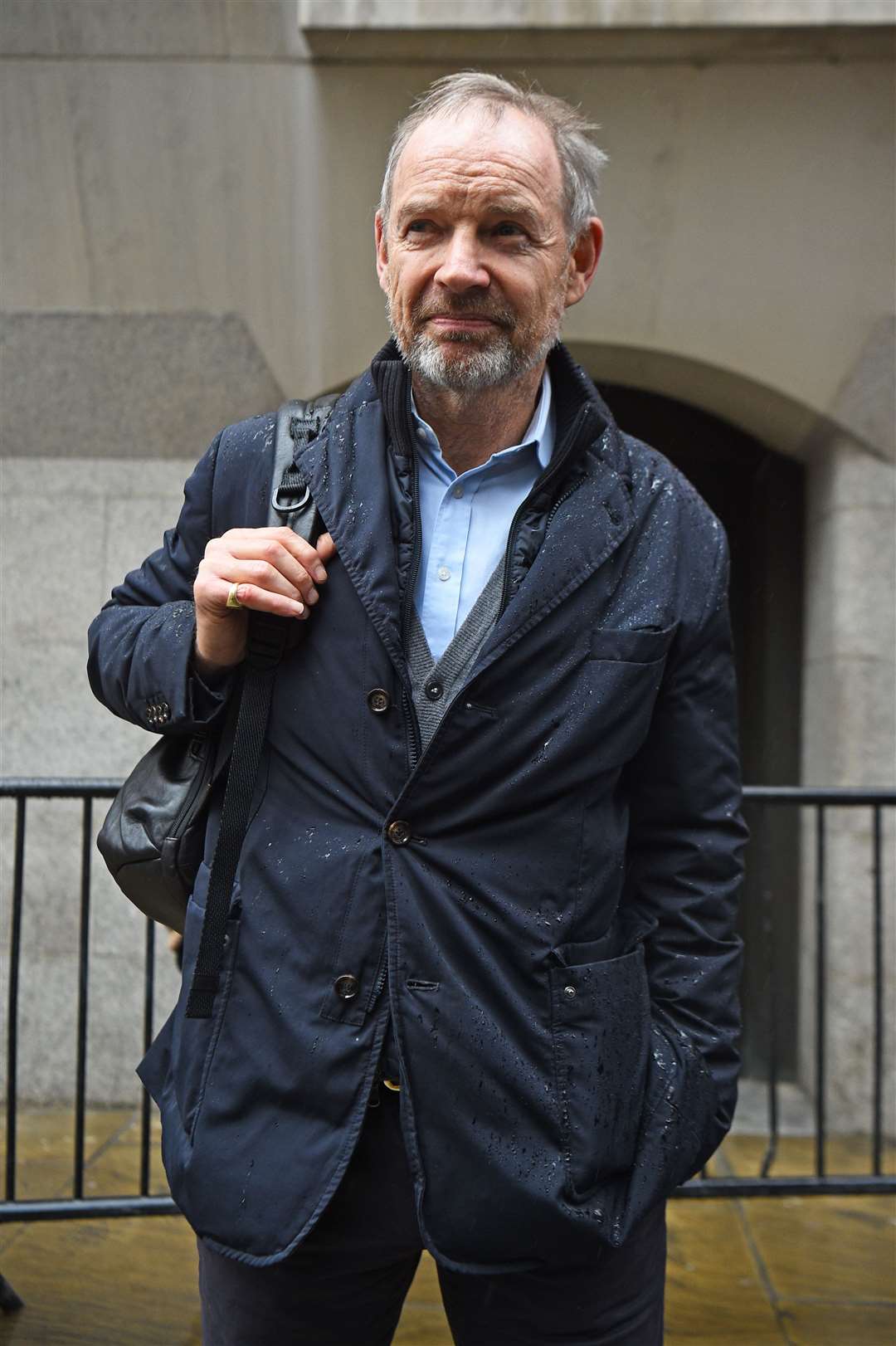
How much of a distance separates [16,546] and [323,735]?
3881mm

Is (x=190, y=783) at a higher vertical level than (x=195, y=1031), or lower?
higher

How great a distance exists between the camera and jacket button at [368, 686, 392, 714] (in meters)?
1.66

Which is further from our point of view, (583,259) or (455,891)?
(583,259)

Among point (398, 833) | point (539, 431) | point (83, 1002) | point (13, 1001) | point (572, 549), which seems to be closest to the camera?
point (398, 833)

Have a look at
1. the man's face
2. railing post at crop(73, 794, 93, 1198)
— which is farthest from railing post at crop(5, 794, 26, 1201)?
the man's face

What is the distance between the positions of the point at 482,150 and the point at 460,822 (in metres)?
0.91

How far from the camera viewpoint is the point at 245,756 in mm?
1719

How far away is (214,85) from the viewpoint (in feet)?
16.4

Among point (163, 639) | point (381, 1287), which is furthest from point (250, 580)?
point (381, 1287)

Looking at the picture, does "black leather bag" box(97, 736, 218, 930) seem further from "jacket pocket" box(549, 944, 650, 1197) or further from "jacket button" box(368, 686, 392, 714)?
"jacket pocket" box(549, 944, 650, 1197)

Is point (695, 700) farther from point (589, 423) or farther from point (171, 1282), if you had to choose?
point (171, 1282)

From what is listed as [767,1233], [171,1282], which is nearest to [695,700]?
[171,1282]

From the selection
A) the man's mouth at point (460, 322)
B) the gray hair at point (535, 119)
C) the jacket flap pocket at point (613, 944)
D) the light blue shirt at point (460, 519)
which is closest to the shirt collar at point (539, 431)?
the light blue shirt at point (460, 519)

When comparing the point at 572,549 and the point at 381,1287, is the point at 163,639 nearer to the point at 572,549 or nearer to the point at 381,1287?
the point at 572,549
